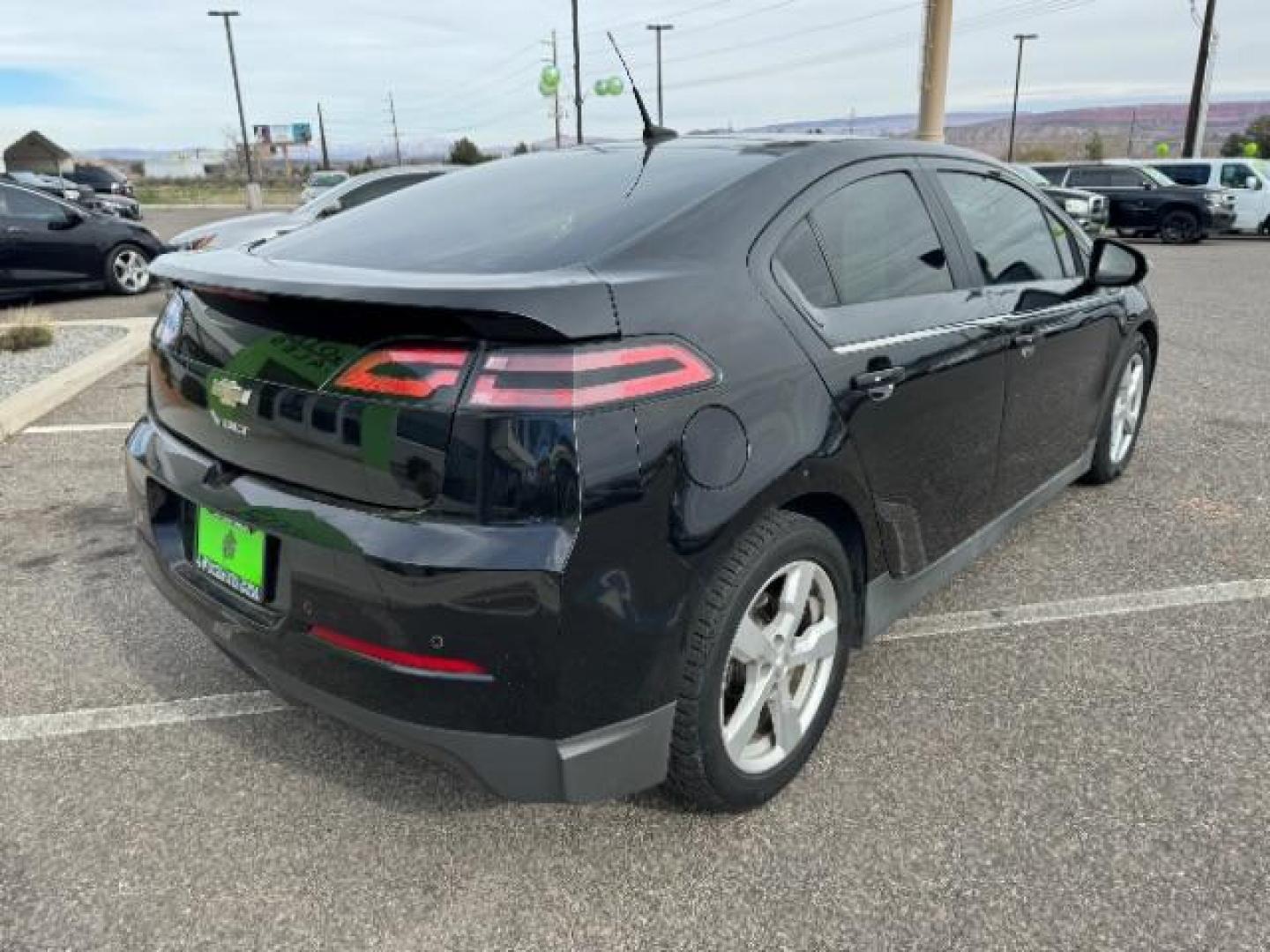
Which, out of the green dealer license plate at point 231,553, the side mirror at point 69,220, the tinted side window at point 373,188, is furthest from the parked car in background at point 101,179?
the green dealer license plate at point 231,553

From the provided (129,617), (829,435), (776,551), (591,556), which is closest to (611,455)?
(591,556)

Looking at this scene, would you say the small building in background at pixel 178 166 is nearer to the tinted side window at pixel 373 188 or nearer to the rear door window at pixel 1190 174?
the rear door window at pixel 1190 174

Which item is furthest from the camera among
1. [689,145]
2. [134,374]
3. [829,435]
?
[134,374]

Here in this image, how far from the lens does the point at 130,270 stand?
11.9 meters

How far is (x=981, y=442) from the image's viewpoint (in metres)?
3.09

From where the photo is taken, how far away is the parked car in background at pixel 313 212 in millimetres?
9164

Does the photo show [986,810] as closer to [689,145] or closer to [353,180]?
[689,145]

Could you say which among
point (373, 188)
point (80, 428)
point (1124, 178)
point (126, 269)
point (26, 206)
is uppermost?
point (373, 188)

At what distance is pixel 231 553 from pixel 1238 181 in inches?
959

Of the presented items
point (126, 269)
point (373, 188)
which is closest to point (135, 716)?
point (373, 188)

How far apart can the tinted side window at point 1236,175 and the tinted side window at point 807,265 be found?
75.3 feet

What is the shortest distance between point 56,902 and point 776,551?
1.75m

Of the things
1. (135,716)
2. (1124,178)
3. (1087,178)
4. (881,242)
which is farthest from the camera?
(1087,178)

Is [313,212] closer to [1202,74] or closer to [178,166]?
[1202,74]
